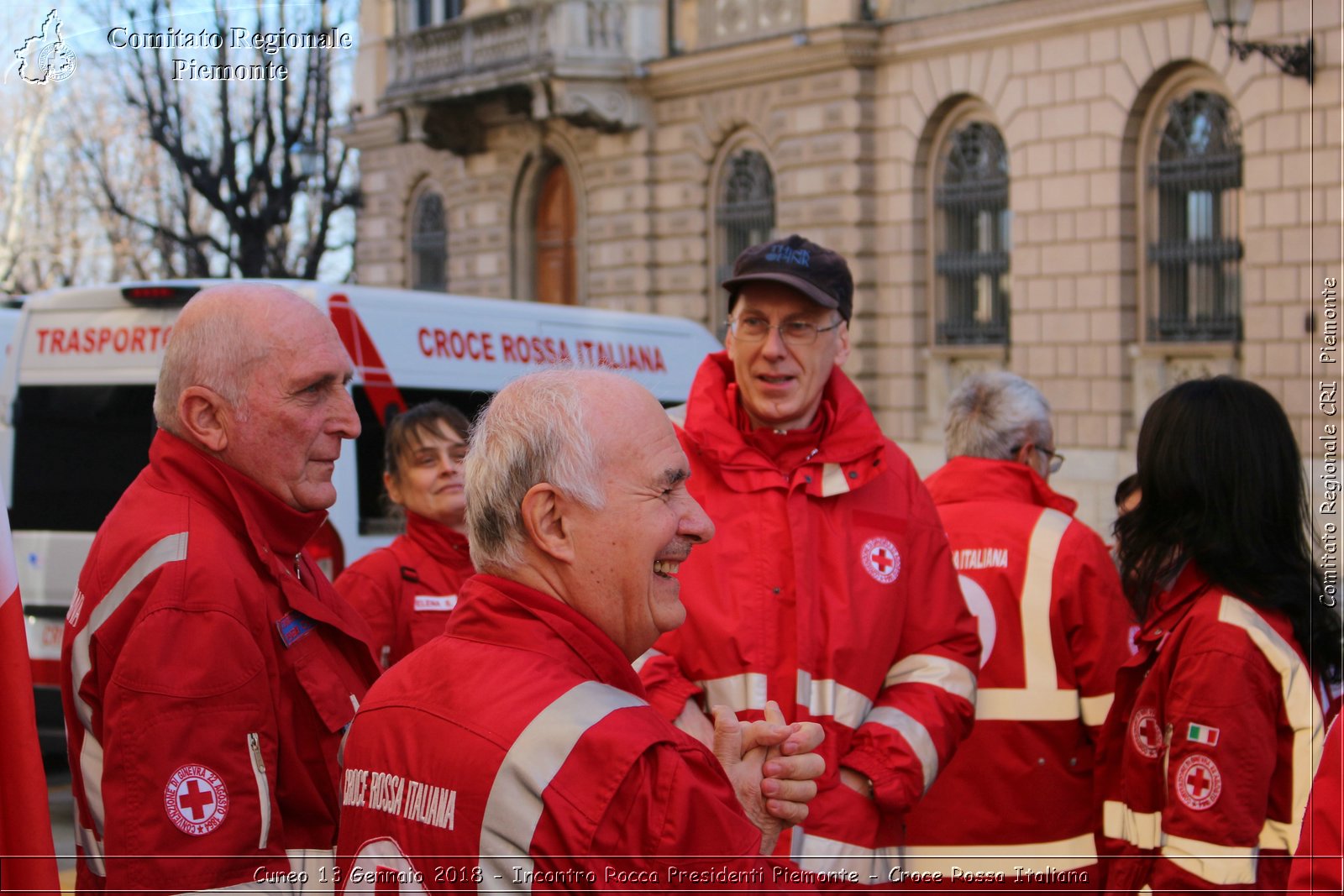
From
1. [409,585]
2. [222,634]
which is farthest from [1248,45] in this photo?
[222,634]

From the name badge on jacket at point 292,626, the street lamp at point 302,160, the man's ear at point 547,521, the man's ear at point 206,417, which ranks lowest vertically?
the name badge on jacket at point 292,626

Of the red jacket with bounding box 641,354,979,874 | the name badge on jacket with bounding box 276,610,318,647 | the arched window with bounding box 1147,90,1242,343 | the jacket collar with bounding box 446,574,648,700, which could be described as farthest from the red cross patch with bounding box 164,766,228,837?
the arched window with bounding box 1147,90,1242,343

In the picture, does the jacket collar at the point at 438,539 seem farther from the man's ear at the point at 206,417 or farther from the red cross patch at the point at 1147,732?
the red cross patch at the point at 1147,732

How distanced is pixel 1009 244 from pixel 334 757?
15671mm

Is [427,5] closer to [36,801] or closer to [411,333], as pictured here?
[411,333]

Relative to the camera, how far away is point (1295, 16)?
1375 centimetres

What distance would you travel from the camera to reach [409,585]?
460 cm

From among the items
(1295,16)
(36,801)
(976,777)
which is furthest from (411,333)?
(1295,16)

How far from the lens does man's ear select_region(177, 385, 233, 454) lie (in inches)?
107

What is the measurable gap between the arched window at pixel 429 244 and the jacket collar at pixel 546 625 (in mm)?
23601

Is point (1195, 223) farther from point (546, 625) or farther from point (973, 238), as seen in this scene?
point (546, 625)

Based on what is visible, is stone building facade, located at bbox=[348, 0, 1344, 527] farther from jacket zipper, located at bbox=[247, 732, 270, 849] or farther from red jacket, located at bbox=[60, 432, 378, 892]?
jacket zipper, located at bbox=[247, 732, 270, 849]

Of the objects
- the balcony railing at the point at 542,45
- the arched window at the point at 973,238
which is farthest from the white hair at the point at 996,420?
the balcony railing at the point at 542,45

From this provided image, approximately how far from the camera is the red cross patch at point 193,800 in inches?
93.0
